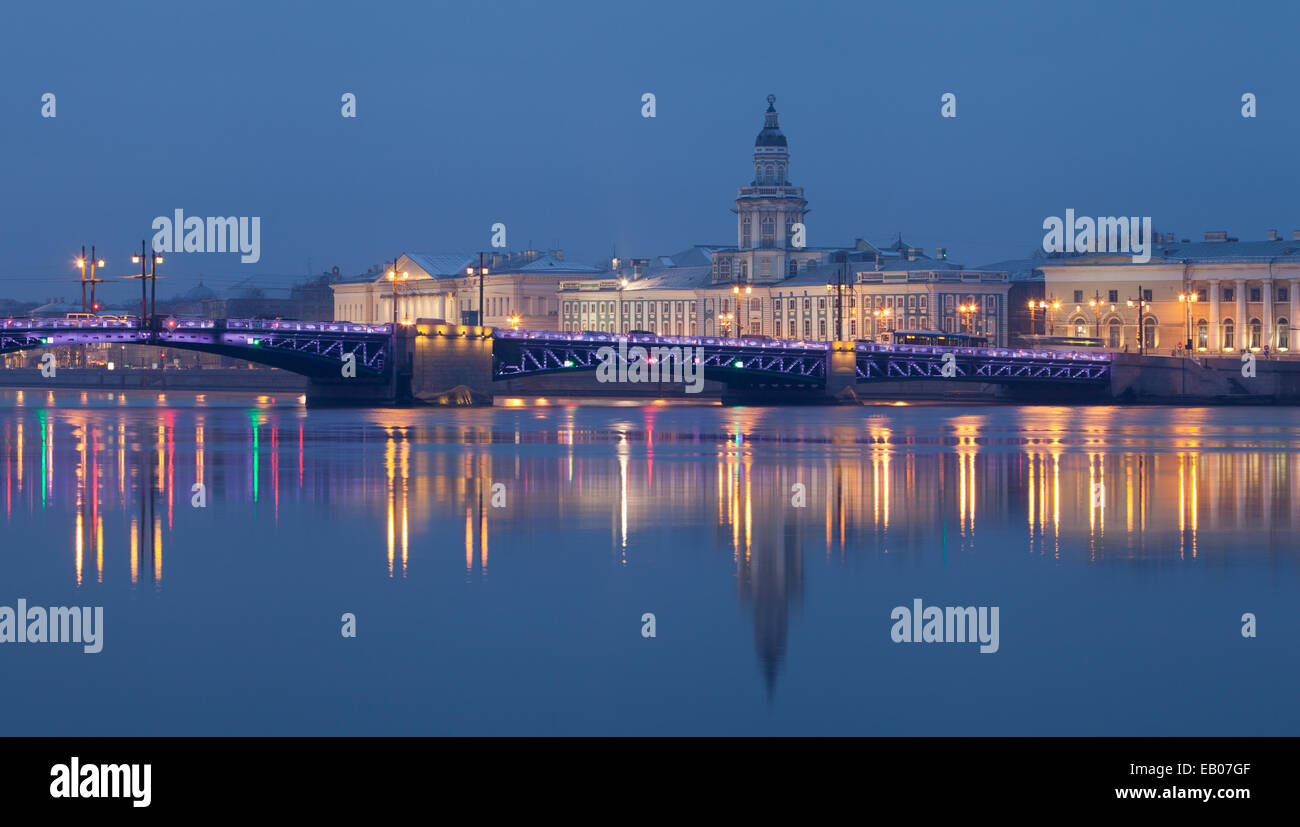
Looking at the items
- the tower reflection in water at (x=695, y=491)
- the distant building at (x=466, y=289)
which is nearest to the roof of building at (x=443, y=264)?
the distant building at (x=466, y=289)

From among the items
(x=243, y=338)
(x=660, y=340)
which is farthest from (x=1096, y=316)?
(x=243, y=338)

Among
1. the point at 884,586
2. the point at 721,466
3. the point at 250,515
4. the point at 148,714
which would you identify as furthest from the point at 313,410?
the point at 148,714

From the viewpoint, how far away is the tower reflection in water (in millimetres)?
23625

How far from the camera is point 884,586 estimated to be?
2038cm

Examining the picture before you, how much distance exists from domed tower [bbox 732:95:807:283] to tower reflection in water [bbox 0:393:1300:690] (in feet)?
246

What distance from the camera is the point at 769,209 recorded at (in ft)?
439

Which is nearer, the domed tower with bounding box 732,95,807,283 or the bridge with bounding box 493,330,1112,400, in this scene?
the bridge with bounding box 493,330,1112,400

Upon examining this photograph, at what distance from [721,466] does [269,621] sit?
21.2 m

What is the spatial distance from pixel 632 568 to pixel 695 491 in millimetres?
10487

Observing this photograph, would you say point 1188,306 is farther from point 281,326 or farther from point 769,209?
point 281,326

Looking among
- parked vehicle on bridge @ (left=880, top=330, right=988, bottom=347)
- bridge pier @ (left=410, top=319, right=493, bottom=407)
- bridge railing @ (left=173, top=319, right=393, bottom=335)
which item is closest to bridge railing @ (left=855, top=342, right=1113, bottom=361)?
parked vehicle on bridge @ (left=880, top=330, right=988, bottom=347)

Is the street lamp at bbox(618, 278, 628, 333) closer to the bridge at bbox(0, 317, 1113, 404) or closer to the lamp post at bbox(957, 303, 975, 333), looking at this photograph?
the lamp post at bbox(957, 303, 975, 333)

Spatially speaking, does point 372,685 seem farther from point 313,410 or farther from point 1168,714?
point 313,410
